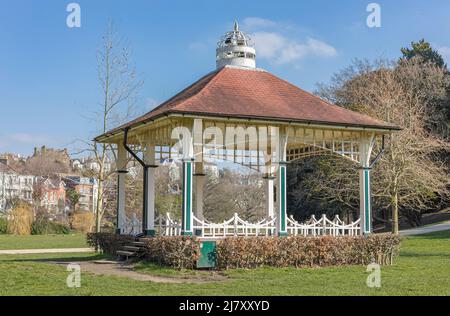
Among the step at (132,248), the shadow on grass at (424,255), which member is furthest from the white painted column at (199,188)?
the shadow on grass at (424,255)

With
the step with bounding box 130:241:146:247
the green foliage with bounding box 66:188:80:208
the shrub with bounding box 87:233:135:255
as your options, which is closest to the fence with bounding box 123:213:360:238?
the shrub with bounding box 87:233:135:255

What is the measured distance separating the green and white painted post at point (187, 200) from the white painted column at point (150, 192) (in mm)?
2301

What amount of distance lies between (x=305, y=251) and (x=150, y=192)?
16.9ft

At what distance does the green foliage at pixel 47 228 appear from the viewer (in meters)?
51.2

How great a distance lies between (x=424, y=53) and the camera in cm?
5397

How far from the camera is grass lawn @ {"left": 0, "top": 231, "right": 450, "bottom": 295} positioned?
11.7m

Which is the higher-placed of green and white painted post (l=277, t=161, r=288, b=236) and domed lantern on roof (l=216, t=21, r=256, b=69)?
Answer: domed lantern on roof (l=216, t=21, r=256, b=69)

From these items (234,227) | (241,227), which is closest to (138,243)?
(234,227)

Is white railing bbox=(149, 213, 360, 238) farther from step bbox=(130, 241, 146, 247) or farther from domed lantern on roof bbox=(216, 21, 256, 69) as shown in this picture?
domed lantern on roof bbox=(216, 21, 256, 69)

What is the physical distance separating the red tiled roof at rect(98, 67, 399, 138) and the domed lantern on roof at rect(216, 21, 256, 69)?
38 cm

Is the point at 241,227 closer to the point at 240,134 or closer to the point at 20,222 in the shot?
the point at 240,134

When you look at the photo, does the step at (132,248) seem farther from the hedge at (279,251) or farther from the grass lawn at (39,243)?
the grass lawn at (39,243)
